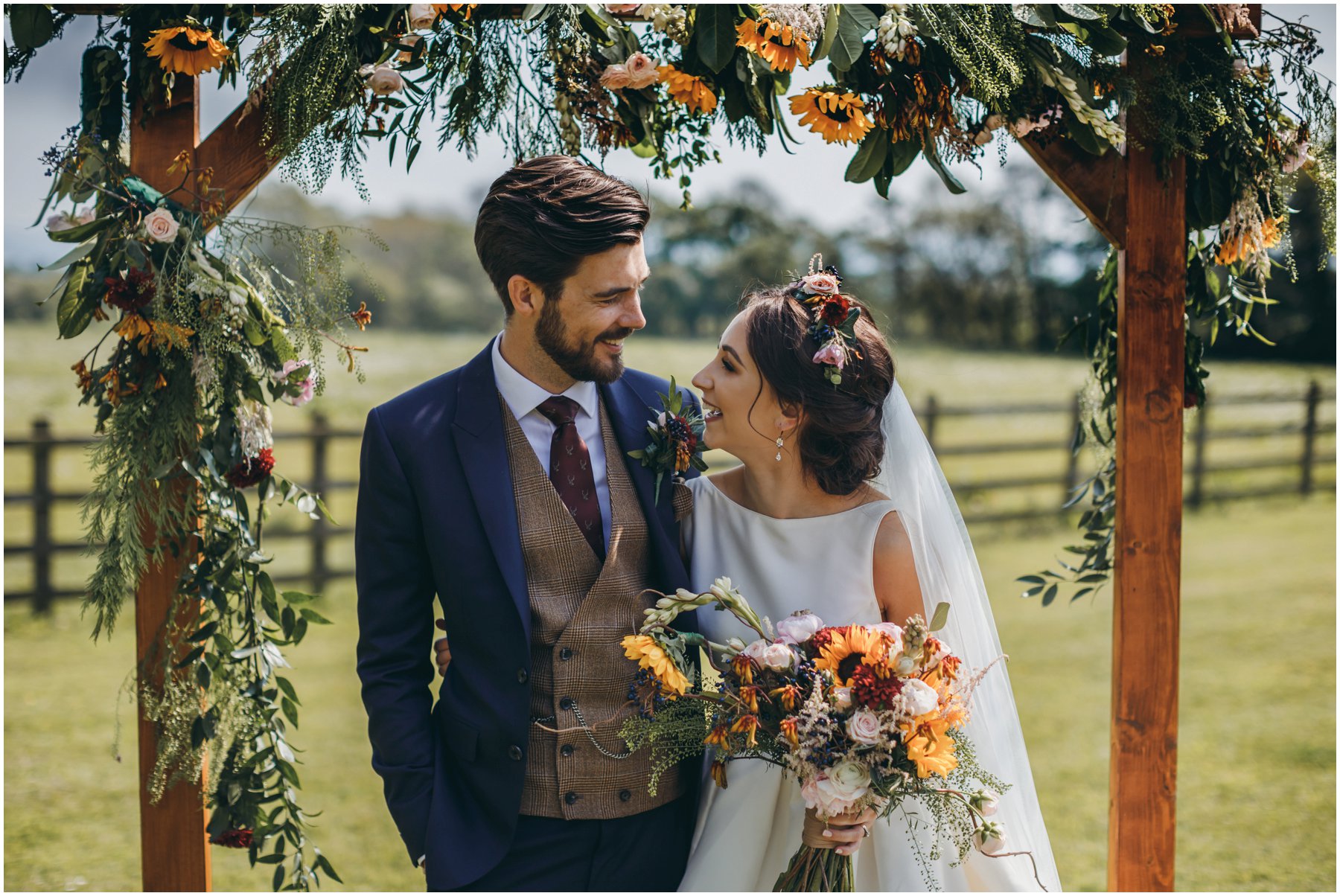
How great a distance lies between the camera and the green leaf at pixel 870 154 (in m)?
2.42

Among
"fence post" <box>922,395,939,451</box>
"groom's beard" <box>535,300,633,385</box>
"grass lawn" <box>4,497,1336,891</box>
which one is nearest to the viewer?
"groom's beard" <box>535,300,633,385</box>

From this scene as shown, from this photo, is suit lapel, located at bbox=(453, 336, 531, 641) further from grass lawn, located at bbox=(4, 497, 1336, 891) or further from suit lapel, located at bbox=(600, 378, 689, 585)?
grass lawn, located at bbox=(4, 497, 1336, 891)

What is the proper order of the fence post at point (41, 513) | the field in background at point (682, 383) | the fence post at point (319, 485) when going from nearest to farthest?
1. the fence post at point (41, 513)
2. the fence post at point (319, 485)
3. the field in background at point (682, 383)

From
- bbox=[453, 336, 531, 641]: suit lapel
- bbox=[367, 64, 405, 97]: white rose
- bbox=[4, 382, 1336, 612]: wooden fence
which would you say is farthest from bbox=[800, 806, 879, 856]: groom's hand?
bbox=[4, 382, 1336, 612]: wooden fence

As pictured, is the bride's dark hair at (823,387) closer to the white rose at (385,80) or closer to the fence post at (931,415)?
→ the white rose at (385,80)

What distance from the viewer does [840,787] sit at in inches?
74.9

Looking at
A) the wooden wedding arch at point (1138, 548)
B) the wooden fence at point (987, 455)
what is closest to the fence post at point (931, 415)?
the wooden fence at point (987, 455)

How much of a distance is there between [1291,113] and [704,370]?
5.48ft

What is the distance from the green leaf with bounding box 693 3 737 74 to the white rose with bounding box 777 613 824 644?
1258 millimetres

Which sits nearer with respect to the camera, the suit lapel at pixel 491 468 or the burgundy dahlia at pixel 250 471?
the suit lapel at pixel 491 468

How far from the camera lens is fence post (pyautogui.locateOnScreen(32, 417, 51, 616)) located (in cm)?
687

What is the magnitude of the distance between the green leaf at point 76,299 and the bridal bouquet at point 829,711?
1.54 metres

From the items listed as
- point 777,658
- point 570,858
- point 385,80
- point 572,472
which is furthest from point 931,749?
point 385,80

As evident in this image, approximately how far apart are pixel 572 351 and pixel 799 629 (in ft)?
2.54
